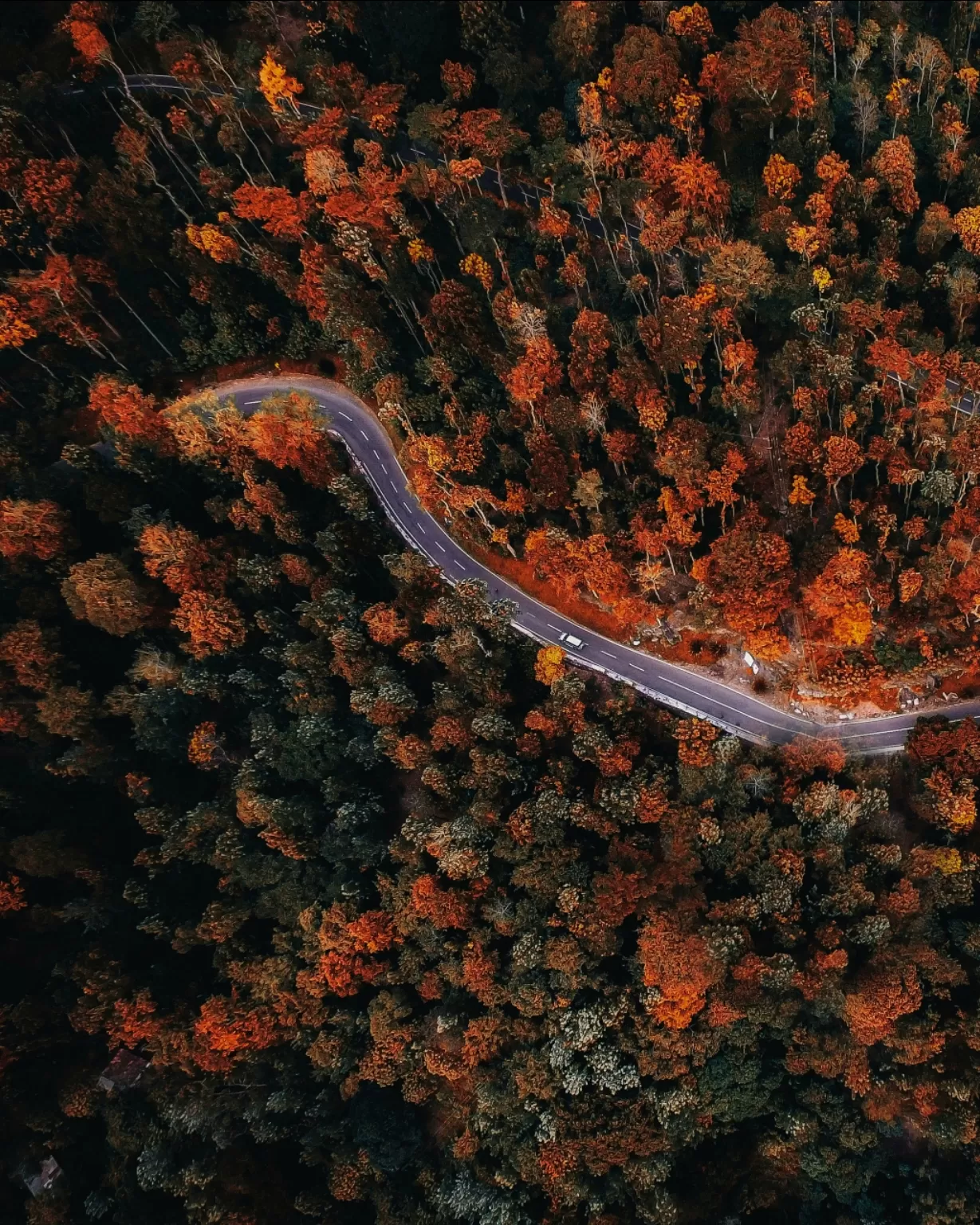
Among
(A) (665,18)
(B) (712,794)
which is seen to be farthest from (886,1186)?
(A) (665,18)

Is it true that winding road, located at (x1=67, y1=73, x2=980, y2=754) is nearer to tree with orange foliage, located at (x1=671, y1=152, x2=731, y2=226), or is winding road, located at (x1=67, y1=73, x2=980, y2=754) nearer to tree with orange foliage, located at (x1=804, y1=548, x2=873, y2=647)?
tree with orange foliage, located at (x1=671, y1=152, x2=731, y2=226)

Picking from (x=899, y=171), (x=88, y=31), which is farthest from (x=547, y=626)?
(x=88, y=31)

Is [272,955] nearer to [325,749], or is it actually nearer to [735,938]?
[325,749]

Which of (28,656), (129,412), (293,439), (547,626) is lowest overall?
(547,626)

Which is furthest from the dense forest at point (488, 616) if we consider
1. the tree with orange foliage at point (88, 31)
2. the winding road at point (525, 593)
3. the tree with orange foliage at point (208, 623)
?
the winding road at point (525, 593)

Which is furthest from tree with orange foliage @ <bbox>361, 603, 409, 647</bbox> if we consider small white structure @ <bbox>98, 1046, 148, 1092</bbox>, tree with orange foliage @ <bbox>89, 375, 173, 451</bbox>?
small white structure @ <bbox>98, 1046, 148, 1092</bbox>

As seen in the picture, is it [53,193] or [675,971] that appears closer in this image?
[675,971]

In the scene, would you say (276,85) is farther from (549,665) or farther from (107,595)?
(549,665)
